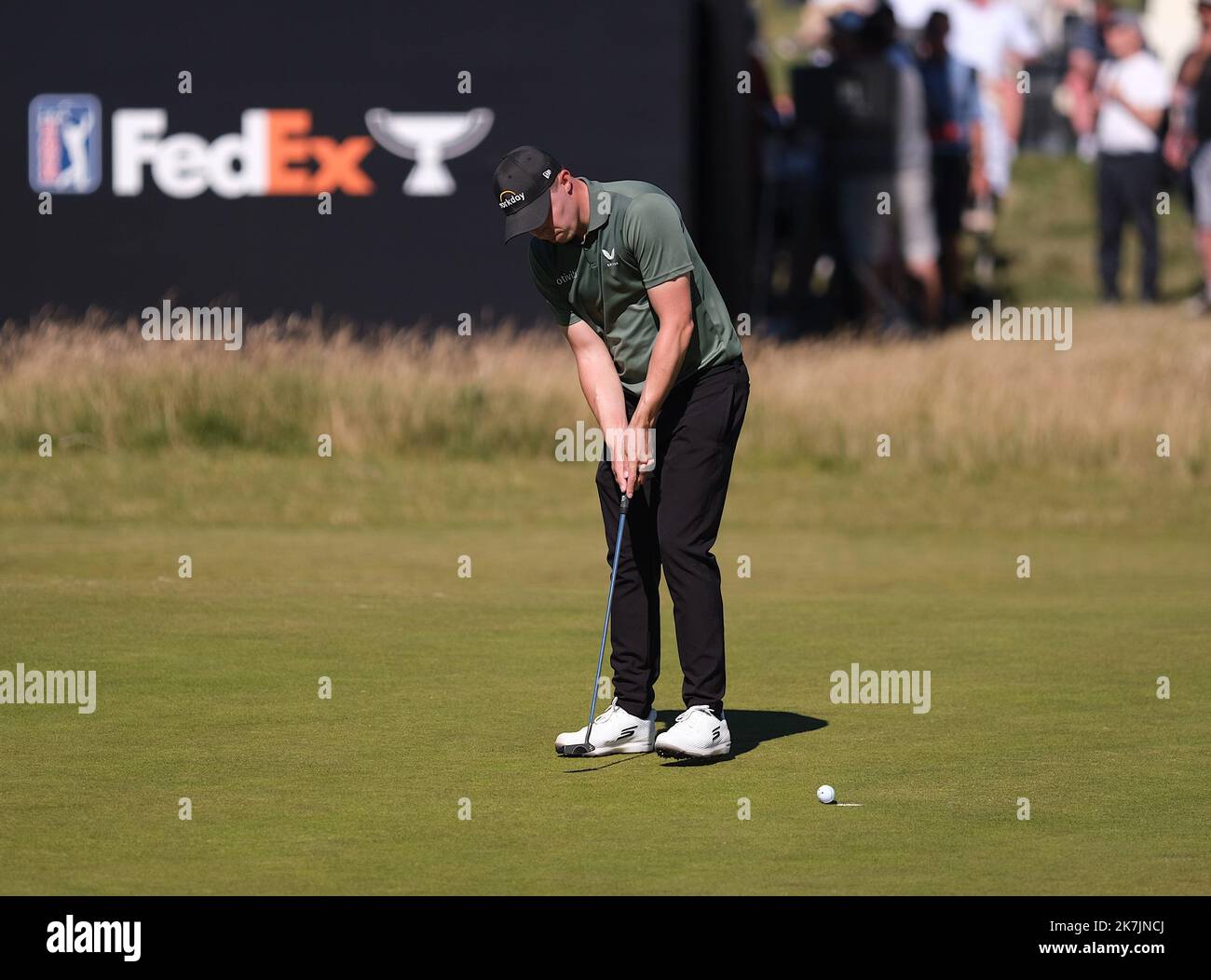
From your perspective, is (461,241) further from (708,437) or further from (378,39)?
(708,437)

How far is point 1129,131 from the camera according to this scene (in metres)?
24.5

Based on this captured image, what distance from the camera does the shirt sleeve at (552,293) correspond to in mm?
8008

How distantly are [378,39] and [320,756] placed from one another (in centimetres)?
1416

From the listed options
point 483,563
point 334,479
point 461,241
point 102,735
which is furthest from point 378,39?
point 102,735

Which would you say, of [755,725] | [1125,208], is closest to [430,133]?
[1125,208]

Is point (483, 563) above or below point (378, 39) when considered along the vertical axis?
below

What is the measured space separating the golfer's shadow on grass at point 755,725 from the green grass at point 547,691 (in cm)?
2

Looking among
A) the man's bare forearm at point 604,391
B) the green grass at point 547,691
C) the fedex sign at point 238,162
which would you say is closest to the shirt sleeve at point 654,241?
the man's bare forearm at point 604,391

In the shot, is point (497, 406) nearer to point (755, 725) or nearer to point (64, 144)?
point (64, 144)

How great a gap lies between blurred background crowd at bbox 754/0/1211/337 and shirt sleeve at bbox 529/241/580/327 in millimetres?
14613

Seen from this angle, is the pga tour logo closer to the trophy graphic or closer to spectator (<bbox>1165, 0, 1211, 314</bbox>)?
the trophy graphic

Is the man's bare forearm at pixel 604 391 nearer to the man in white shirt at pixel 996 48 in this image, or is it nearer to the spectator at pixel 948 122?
the spectator at pixel 948 122

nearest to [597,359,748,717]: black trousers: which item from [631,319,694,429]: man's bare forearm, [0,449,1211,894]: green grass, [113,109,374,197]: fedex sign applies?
[631,319,694,429]: man's bare forearm

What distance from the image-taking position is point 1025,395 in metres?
19.0
